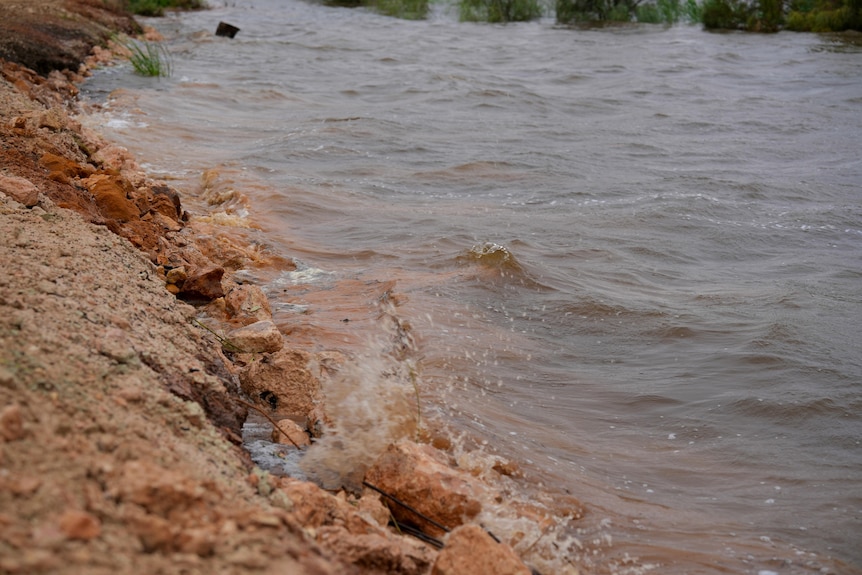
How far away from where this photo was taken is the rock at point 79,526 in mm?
1678

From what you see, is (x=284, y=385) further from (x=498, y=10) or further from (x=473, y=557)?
(x=498, y=10)

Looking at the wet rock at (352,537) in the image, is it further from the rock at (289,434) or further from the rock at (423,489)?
the rock at (289,434)

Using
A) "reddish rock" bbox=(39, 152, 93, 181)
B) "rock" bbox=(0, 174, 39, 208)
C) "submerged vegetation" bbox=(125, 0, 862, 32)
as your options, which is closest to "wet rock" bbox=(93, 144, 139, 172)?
"reddish rock" bbox=(39, 152, 93, 181)

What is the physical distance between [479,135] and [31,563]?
921cm

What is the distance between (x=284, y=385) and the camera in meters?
3.57

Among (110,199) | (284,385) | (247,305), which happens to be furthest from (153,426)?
(110,199)

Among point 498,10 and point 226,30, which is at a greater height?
point 498,10

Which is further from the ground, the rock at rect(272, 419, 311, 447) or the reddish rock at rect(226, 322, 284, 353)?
the reddish rock at rect(226, 322, 284, 353)

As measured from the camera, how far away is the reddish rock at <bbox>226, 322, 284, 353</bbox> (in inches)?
153

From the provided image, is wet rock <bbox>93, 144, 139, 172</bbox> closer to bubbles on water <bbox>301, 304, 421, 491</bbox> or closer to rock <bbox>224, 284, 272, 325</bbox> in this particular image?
rock <bbox>224, 284, 272, 325</bbox>

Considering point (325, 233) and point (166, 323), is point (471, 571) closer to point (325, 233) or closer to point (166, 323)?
point (166, 323)

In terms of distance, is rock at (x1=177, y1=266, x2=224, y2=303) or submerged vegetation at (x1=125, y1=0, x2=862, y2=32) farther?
submerged vegetation at (x1=125, y1=0, x2=862, y2=32)

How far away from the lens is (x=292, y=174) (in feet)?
26.3

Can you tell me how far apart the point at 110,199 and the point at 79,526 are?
11.0ft
